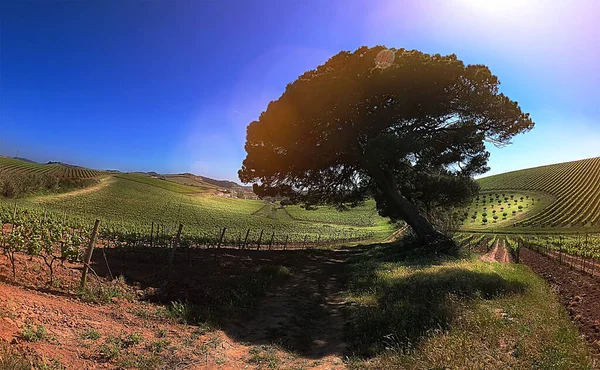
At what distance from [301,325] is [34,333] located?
5771 mm

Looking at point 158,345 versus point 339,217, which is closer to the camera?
point 158,345

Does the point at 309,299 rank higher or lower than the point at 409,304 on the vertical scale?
lower

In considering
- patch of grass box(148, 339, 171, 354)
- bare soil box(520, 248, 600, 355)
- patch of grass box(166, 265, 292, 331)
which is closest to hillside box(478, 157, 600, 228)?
bare soil box(520, 248, 600, 355)

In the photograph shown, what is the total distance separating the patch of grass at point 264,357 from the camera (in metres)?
6.15

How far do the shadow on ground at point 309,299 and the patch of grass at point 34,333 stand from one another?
10.8 feet

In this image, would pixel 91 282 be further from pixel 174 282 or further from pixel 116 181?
pixel 116 181

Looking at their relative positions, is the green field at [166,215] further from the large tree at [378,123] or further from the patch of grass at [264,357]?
the patch of grass at [264,357]

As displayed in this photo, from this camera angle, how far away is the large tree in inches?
656

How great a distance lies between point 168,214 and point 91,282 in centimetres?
4552

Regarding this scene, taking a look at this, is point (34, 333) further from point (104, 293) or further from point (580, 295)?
point (580, 295)

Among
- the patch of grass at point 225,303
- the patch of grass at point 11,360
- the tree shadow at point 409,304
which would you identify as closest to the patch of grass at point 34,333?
the patch of grass at point 11,360

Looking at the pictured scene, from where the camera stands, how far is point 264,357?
6.51 meters

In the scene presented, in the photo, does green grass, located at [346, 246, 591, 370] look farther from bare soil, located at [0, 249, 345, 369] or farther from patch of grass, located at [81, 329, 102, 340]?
patch of grass, located at [81, 329, 102, 340]

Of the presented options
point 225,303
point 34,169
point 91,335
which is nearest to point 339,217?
point 34,169
